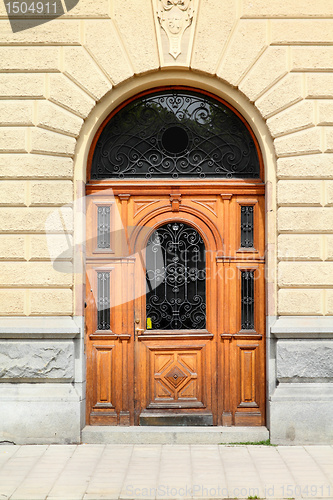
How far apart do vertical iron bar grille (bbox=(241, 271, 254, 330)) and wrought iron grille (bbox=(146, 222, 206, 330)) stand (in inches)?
19.9

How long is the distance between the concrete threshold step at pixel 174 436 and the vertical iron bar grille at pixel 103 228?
92.1 inches

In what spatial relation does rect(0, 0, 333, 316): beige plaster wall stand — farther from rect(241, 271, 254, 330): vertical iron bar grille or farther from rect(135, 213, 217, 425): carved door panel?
rect(135, 213, 217, 425): carved door panel

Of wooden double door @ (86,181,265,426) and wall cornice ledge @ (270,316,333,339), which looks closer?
wall cornice ledge @ (270,316,333,339)

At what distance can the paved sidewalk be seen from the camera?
537 centimetres

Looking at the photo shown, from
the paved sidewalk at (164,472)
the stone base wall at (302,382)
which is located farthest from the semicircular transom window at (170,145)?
the paved sidewalk at (164,472)

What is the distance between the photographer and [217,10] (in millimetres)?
7074

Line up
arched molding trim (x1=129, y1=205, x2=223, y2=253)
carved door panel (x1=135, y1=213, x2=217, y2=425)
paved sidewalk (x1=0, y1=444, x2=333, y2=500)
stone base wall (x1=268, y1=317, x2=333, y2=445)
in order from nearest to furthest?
paved sidewalk (x1=0, y1=444, x2=333, y2=500)
stone base wall (x1=268, y1=317, x2=333, y2=445)
carved door panel (x1=135, y1=213, x2=217, y2=425)
arched molding trim (x1=129, y1=205, x2=223, y2=253)

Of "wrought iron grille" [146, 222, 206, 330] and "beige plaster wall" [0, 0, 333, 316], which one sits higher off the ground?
"beige plaster wall" [0, 0, 333, 316]

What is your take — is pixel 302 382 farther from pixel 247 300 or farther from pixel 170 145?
pixel 170 145

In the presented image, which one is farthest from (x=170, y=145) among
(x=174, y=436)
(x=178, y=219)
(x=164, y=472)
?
(x=164, y=472)

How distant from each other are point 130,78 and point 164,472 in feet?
15.2

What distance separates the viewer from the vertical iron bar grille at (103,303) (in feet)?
A: 24.1

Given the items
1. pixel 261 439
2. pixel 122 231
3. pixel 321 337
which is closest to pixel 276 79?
pixel 122 231

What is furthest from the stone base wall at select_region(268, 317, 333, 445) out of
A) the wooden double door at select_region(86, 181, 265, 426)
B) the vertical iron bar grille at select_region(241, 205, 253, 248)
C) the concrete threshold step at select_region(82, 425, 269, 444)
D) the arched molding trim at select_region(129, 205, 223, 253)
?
the arched molding trim at select_region(129, 205, 223, 253)
